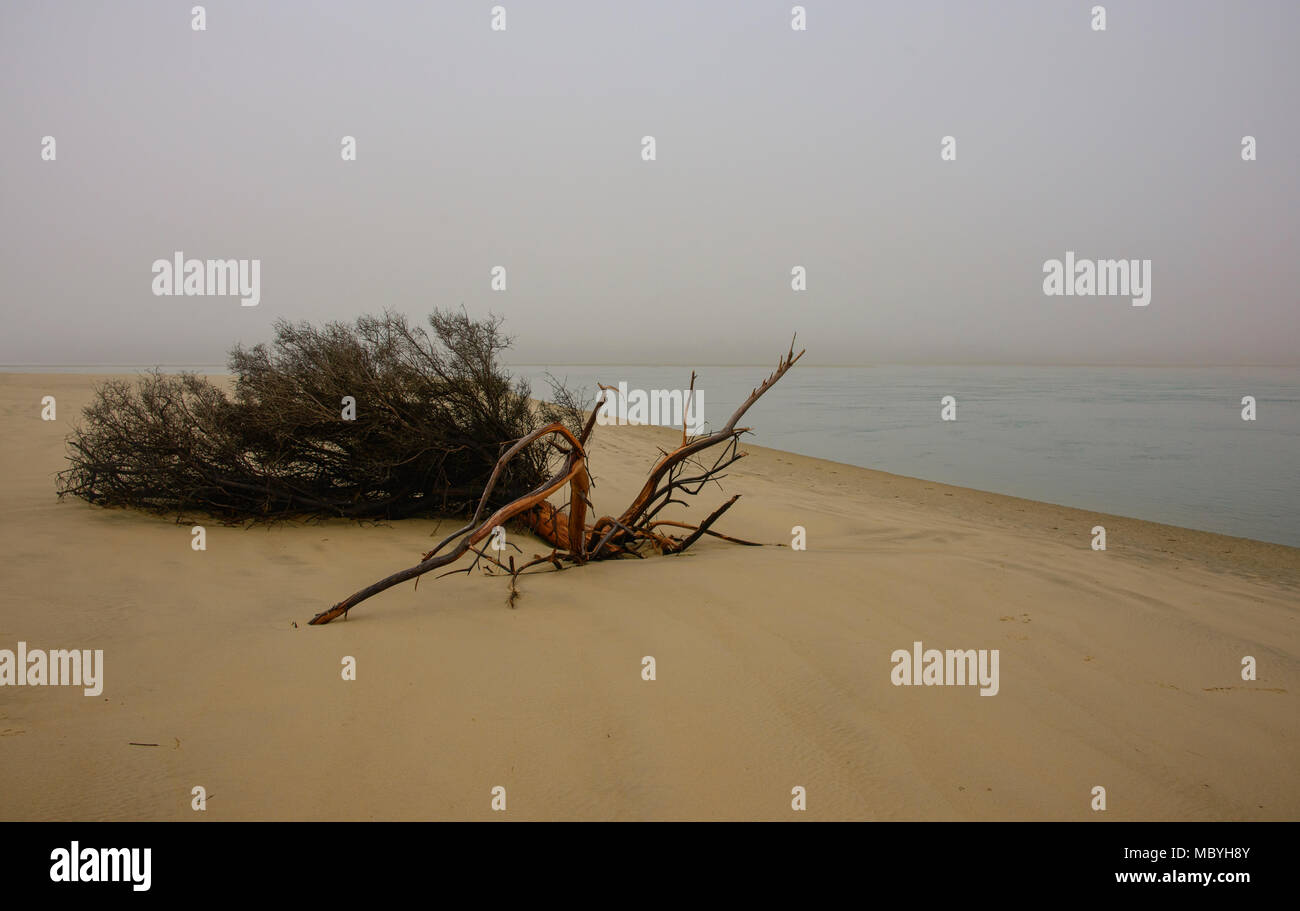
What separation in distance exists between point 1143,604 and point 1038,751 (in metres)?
2.50

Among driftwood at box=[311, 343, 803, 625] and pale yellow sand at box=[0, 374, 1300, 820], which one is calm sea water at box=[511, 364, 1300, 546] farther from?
pale yellow sand at box=[0, 374, 1300, 820]

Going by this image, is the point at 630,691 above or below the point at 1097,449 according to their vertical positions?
below

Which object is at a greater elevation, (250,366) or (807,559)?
(250,366)

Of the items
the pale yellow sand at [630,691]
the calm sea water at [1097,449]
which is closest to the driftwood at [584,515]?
the pale yellow sand at [630,691]

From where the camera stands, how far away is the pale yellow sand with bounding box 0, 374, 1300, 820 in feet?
7.50

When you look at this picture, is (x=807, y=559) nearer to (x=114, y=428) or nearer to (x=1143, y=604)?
(x=1143, y=604)

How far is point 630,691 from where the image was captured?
2979 mm

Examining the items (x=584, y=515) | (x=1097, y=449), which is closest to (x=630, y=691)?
(x=584, y=515)

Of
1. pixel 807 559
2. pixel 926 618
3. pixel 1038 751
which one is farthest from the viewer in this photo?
pixel 807 559

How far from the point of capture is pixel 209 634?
3445 millimetres

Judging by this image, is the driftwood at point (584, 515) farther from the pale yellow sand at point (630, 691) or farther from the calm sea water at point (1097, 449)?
the calm sea water at point (1097, 449)

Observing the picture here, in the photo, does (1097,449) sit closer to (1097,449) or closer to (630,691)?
(1097,449)

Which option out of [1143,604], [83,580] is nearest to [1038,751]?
[1143,604]

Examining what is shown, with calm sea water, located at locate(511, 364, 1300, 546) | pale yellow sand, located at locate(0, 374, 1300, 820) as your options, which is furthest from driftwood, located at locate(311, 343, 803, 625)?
calm sea water, located at locate(511, 364, 1300, 546)
